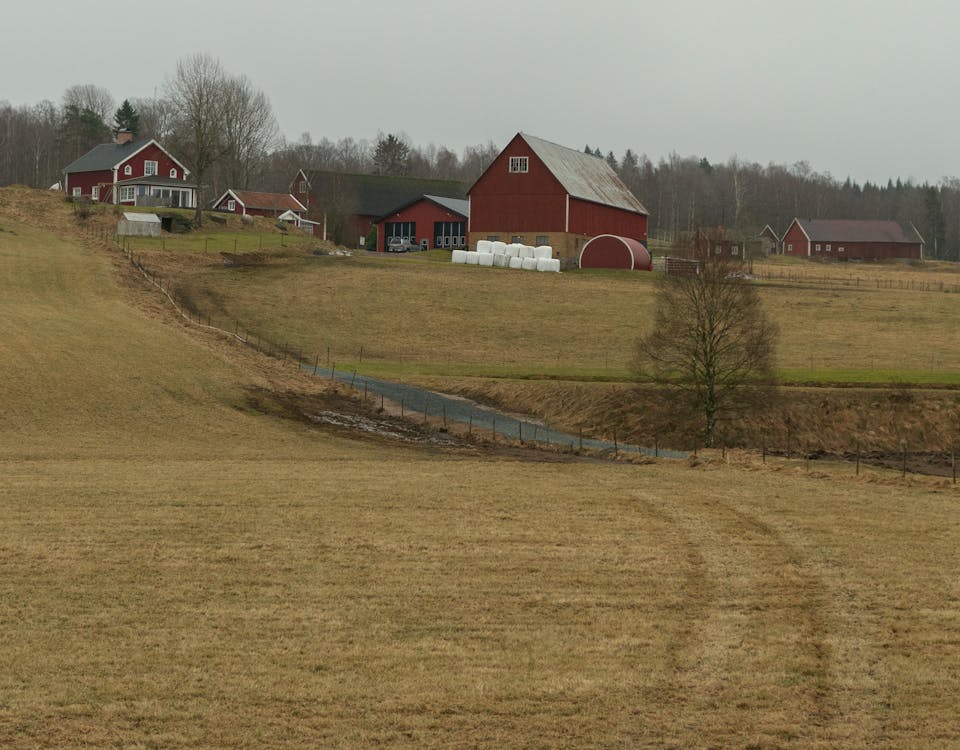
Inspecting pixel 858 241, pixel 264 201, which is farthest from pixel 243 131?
pixel 858 241

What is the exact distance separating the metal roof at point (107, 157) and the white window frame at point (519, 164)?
34289 mm

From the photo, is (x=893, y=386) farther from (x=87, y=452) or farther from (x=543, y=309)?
(x=87, y=452)

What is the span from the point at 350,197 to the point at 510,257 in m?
33.6

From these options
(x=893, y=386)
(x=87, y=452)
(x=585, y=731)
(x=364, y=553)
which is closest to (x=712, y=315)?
(x=893, y=386)

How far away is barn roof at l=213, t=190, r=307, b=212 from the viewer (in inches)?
4473

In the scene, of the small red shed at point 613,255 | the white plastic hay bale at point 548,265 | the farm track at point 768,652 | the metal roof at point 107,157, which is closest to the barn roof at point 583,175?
the small red shed at point 613,255

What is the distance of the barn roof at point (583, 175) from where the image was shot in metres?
95.4

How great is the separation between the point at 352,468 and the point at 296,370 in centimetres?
2185

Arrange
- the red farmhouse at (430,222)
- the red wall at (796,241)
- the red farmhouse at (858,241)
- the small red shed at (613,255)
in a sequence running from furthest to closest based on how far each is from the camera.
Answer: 1. the red wall at (796,241)
2. the red farmhouse at (858,241)
3. the red farmhouse at (430,222)
4. the small red shed at (613,255)

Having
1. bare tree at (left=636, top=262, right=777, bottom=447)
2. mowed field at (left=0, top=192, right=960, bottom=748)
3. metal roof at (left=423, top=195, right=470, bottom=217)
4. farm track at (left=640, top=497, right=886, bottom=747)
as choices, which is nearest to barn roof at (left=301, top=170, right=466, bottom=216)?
metal roof at (left=423, top=195, right=470, bottom=217)

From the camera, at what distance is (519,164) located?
95.4 meters

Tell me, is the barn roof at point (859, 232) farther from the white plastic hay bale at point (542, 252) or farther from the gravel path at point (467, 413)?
the gravel path at point (467, 413)

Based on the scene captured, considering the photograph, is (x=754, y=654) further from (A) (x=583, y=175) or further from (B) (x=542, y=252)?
(A) (x=583, y=175)

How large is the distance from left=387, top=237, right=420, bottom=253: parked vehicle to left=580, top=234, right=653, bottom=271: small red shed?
60.4 feet
